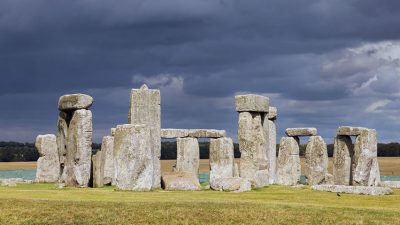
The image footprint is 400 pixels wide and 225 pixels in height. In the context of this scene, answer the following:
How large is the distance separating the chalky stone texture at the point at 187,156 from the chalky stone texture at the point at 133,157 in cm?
1187

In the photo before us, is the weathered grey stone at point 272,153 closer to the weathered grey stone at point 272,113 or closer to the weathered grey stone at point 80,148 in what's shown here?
the weathered grey stone at point 272,113

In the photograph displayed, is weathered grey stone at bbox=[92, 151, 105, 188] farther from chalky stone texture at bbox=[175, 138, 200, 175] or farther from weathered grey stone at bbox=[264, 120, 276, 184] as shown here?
weathered grey stone at bbox=[264, 120, 276, 184]

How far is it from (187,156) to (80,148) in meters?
9.47

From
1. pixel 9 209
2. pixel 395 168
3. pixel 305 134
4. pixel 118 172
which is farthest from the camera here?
pixel 395 168

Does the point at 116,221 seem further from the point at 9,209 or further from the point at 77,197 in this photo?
the point at 77,197

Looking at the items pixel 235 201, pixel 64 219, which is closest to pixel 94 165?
pixel 235 201

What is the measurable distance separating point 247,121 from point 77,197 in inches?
381

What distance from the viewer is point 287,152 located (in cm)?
3972

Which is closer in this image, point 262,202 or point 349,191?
point 262,202

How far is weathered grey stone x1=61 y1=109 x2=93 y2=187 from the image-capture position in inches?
1227

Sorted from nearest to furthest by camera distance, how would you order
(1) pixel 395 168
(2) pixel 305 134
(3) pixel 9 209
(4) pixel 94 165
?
(3) pixel 9 209
(4) pixel 94 165
(2) pixel 305 134
(1) pixel 395 168

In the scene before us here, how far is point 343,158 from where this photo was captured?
3528cm

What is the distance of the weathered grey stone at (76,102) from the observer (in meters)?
31.3

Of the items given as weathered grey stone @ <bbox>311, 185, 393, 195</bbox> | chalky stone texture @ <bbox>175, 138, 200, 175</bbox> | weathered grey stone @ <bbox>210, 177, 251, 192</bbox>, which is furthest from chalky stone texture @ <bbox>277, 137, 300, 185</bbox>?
weathered grey stone @ <bbox>210, 177, 251, 192</bbox>
